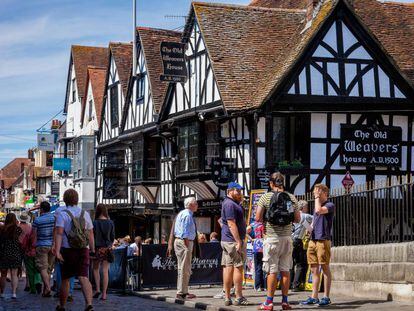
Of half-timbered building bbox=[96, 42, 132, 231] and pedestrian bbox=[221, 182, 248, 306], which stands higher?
half-timbered building bbox=[96, 42, 132, 231]

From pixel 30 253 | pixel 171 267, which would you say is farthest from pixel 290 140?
pixel 30 253

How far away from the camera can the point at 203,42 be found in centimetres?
Answer: 2925

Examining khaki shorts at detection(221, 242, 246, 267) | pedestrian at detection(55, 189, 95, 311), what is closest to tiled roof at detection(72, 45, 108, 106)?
khaki shorts at detection(221, 242, 246, 267)

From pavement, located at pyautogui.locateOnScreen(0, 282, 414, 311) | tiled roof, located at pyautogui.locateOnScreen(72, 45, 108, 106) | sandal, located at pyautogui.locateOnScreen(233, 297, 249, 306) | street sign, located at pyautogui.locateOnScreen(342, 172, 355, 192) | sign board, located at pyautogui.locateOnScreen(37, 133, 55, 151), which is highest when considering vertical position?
tiled roof, located at pyautogui.locateOnScreen(72, 45, 108, 106)

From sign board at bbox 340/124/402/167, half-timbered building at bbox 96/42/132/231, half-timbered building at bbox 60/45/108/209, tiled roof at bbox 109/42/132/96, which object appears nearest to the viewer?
sign board at bbox 340/124/402/167

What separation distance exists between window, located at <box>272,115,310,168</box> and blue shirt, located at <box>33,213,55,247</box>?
1087 cm

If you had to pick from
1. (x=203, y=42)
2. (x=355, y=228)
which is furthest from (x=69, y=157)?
(x=355, y=228)

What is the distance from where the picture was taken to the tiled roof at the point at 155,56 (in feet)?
114

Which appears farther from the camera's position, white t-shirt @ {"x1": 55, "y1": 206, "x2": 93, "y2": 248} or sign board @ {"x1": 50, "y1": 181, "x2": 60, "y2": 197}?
sign board @ {"x1": 50, "y1": 181, "x2": 60, "y2": 197}

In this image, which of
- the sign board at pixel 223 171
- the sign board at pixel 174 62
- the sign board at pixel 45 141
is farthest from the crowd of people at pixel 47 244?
the sign board at pixel 45 141

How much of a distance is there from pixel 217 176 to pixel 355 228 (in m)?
11.9

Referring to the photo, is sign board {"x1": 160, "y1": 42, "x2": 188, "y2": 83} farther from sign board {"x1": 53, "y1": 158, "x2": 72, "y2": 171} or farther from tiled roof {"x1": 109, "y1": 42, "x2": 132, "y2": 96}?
sign board {"x1": 53, "y1": 158, "x2": 72, "y2": 171}

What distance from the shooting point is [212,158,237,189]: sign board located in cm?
2770

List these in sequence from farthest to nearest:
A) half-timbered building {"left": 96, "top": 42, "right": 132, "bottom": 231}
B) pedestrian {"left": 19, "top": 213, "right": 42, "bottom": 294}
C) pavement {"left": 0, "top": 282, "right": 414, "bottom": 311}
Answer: half-timbered building {"left": 96, "top": 42, "right": 132, "bottom": 231} < pedestrian {"left": 19, "top": 213, "right": 42, "bottom": 294} < pavement {"left": 0, "top": 282, "right": 414, "bottom": 311}
